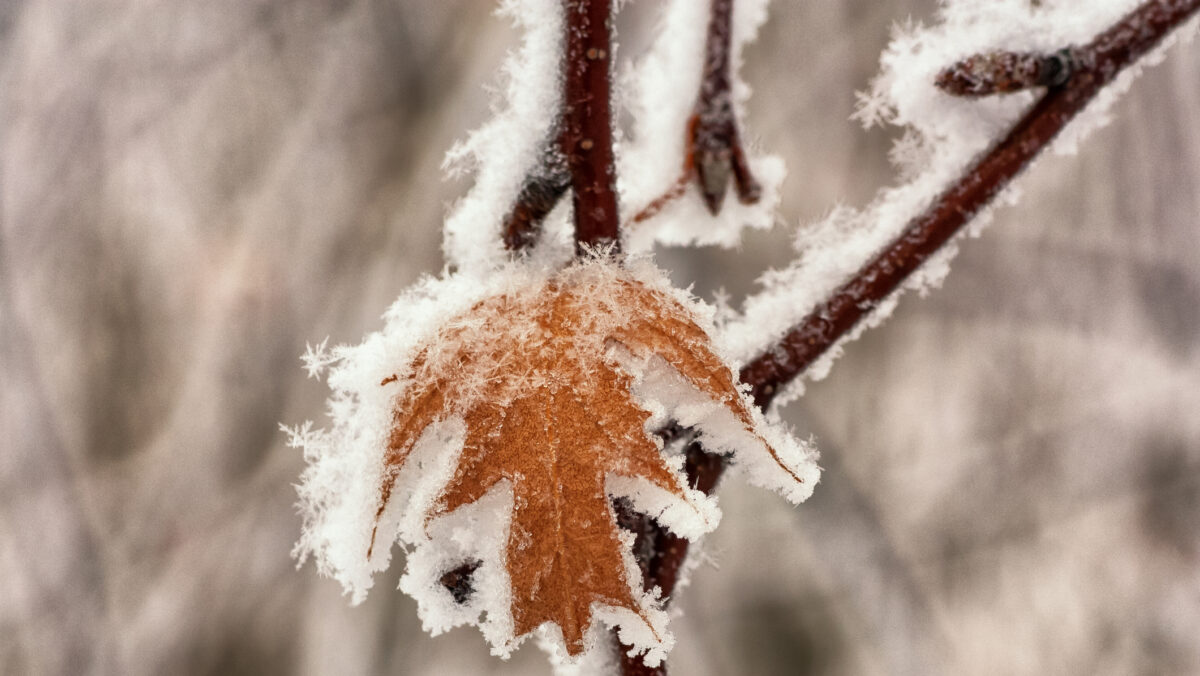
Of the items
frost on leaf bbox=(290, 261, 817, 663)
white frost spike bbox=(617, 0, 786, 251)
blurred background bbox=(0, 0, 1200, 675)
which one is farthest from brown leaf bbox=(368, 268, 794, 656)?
blurred background bbox=(0, 0, 1200, 675)

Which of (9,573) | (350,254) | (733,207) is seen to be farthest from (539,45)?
(9,573)

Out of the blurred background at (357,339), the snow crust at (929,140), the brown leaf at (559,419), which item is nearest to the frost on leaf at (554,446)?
the brown leaf at (559,419)

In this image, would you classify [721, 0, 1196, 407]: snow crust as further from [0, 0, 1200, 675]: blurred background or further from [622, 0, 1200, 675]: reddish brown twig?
[0, 0, 1200, 675]: blurred background

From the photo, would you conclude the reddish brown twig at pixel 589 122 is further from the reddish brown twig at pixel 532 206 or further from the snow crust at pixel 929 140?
the snow crust at pixel 929 140

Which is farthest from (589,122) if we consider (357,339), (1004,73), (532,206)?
(357,339)

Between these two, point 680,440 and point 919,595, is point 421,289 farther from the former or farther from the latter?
point 919,595

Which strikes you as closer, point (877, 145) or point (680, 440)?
point (680, 440)
